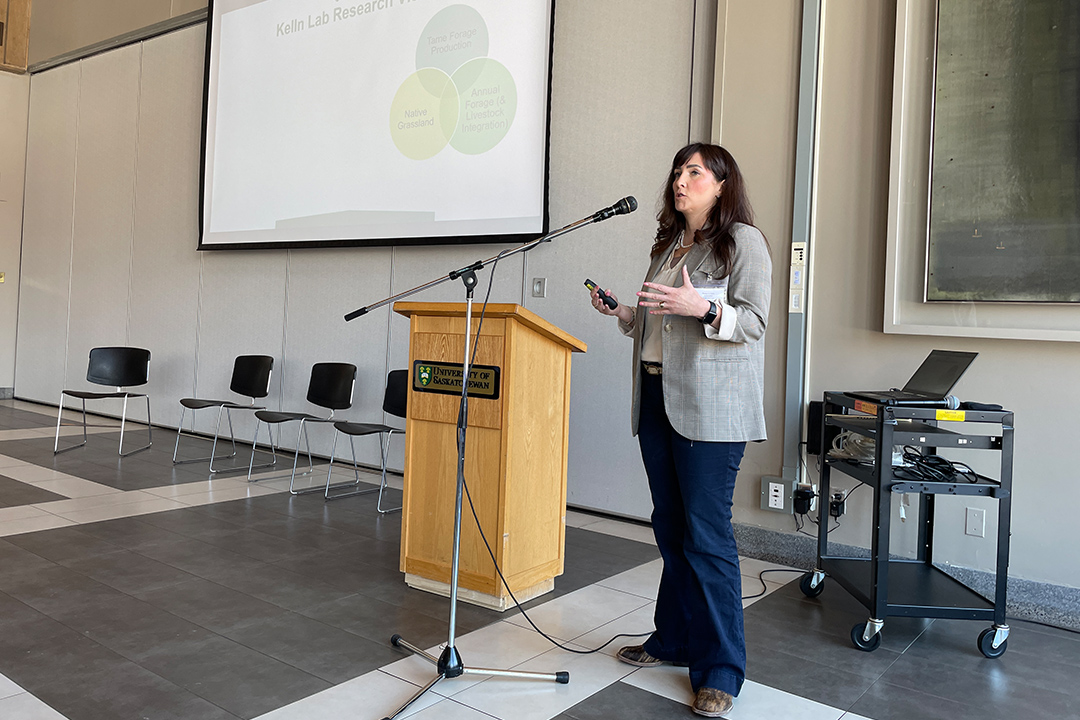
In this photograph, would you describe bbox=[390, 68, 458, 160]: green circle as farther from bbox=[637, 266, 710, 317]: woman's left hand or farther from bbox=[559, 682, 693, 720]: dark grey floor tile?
bbox=[559, 682, 693, 720]: dark grey floor tile

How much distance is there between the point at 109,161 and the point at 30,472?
14.0 feet

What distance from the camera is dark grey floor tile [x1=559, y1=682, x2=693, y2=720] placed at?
7.47 ft

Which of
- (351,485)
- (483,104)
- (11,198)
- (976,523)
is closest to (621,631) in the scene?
(976,523)

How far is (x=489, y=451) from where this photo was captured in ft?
10.3

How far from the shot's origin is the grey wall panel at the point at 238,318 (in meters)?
6.74

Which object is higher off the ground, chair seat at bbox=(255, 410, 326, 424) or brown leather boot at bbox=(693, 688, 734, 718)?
chair seat at bbox=(255, 410, 326, 424)

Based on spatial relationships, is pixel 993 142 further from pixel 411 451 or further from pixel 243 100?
pixel 243 100

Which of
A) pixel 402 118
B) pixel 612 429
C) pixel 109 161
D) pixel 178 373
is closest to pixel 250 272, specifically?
pixel 178 373

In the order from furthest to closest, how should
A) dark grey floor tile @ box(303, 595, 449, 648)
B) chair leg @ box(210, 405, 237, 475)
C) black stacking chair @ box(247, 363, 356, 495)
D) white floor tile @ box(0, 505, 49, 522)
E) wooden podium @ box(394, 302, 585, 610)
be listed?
1. chair leg @ box(210, 405, 237, 475)
2. black stacking chair @ box(247, 363, 356, 495)
3. white floor tile @ box(0, 505, 49, 522)
4. wooden podium @ box(394, 302, 585, 610)
5. dark grey floor tile @ box(303, 595, 449, 648)

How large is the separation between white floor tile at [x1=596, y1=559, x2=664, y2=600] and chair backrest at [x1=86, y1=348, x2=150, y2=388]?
15.9 ft

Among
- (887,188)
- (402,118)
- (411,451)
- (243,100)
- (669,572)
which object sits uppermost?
(243,100)

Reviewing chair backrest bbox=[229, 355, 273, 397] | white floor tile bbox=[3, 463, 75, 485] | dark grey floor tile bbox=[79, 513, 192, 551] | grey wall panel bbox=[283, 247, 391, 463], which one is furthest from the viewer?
chair backrest bbox=[229, 355, 273, 397]

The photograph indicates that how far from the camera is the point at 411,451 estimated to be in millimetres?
3352

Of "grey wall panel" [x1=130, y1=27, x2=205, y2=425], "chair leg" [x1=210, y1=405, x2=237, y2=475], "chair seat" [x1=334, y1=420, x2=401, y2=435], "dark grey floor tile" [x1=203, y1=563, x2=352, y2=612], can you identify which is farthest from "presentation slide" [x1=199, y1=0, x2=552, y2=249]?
"dark grey floor tile" [x1=203, y1=563, x2=352, y2=612]
